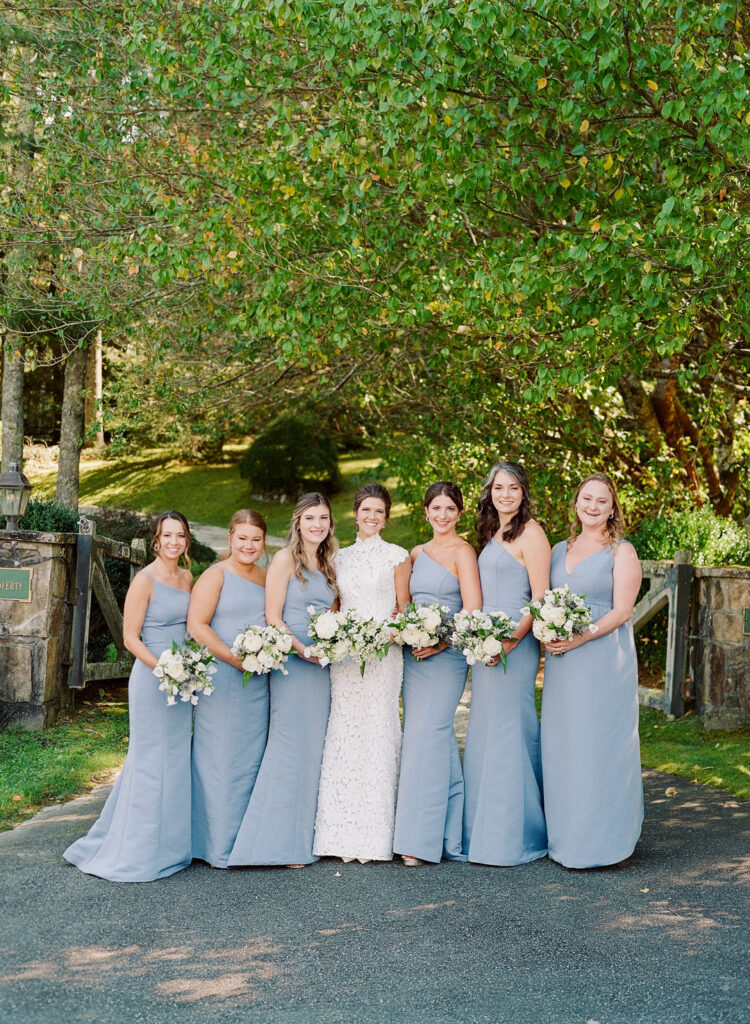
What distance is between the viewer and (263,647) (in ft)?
17.7

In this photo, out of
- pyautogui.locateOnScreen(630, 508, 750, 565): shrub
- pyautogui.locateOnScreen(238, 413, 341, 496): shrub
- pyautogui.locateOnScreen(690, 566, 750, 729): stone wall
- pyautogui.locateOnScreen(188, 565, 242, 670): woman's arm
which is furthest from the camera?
pyautogui.locateOnScreen(238, 413, 341, 496): shrub

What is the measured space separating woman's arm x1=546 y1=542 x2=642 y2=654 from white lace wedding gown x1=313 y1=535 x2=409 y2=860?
1004 millimetres

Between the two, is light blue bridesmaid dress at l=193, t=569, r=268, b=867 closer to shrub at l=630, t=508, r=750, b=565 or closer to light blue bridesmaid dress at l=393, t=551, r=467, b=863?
light blue bridesmaid dress at l=393, t=551, r=467, b=863

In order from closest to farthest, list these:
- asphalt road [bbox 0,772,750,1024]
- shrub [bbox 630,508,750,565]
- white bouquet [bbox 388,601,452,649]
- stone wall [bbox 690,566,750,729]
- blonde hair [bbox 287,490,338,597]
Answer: asphalt road [bbox 0,772,750,1024], white bouquet [bbox 388,601,452,649], blonde hair [bbox 287,490,338,597], stone wall [bbox 690,566,750,729], shrub [bbox 630,508,750,565]

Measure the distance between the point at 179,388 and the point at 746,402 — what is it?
721 cm

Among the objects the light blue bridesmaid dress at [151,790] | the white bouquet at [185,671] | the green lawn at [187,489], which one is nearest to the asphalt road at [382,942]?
the light blue bridesmaid dress at [151,790]

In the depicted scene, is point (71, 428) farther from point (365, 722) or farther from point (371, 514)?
point (365, 722)

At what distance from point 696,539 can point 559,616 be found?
571 cm

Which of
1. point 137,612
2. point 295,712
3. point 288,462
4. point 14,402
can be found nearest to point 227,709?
point 295,712

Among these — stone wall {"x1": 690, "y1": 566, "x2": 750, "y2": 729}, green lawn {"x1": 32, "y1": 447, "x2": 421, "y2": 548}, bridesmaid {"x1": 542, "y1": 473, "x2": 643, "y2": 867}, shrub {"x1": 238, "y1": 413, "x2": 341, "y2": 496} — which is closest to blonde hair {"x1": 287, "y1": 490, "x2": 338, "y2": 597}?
bridesmaid {"x1": 542, "y1": 473, "x2": 643, "y2": 867}

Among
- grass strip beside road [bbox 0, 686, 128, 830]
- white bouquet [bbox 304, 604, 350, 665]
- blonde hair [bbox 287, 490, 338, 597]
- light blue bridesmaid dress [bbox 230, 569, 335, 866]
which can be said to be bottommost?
grass strip beside road [bbox 0, 686, 128, 830]

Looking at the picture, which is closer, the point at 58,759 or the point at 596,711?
the point at 596,711

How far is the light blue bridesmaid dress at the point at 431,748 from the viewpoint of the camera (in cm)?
555

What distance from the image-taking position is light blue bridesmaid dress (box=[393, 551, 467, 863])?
555cm
